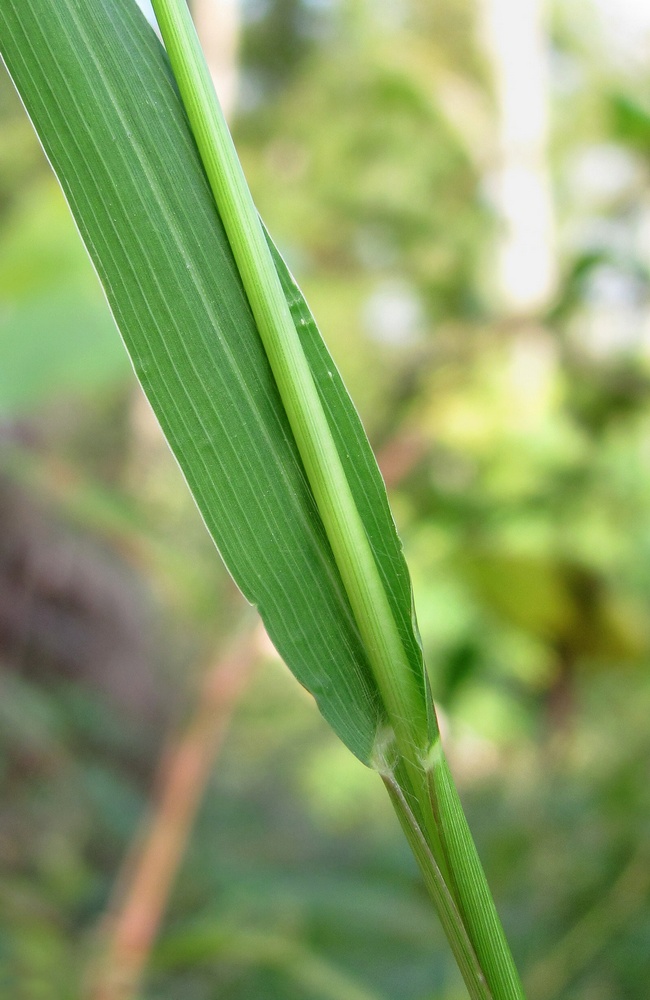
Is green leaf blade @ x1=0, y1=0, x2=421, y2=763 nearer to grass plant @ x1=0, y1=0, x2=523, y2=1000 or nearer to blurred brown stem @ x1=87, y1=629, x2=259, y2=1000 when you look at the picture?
grass plant @ x1=0, y1=0, x2=523, y2=1000

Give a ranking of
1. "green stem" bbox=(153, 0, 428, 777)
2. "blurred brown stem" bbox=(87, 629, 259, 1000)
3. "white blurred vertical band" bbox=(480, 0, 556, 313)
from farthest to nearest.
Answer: "white blurred vertical band" bbox=(480, 0, 556, 313)
"blurred brown stem" bbox=(87, 629, 259, 1000)
"green stem" bbox=(153, 0, 428, 777)

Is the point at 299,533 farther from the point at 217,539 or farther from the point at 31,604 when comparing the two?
the point at 31,604

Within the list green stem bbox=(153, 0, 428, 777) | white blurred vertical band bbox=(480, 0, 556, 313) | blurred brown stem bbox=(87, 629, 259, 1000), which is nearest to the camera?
green stem bbox=(153, 0, 428, 777)

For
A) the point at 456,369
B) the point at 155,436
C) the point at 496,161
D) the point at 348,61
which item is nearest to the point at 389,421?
the point at 456,369

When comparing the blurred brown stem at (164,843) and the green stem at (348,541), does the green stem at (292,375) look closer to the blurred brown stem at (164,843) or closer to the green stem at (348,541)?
the green stem at (348,541)

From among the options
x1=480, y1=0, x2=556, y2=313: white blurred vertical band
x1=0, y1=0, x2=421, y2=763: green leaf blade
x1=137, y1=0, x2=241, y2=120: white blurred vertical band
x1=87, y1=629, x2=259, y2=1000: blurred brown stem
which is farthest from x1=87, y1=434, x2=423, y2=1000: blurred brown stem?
x1=137, y1=0, x2=241, y2=120: white blurred vertical band

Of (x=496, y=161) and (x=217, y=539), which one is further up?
(x=496, y=161)
